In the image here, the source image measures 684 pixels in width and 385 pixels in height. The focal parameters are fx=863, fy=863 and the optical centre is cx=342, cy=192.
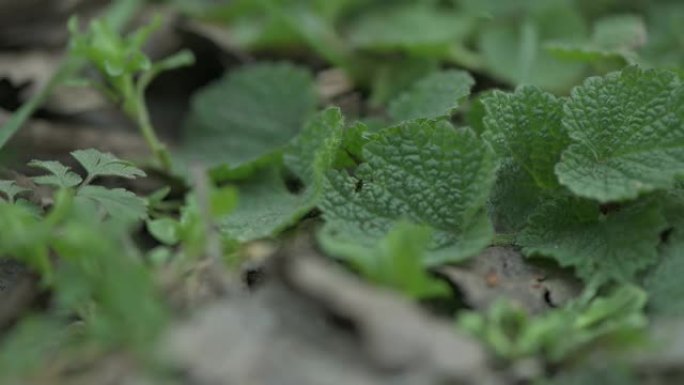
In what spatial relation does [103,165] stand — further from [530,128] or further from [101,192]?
[530,128]

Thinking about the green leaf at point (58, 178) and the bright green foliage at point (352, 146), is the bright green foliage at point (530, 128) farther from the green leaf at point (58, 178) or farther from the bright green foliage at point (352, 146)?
the green leaf at point (58, 178)

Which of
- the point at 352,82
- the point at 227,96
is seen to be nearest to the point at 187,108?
the point at 227,96

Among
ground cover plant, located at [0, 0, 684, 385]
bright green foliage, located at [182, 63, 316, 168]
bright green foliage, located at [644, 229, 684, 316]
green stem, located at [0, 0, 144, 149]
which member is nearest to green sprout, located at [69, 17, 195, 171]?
ground cover plant, located at [0, 0, 684, 385]

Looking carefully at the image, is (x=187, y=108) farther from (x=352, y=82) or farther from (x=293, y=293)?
(x=293, y=293)

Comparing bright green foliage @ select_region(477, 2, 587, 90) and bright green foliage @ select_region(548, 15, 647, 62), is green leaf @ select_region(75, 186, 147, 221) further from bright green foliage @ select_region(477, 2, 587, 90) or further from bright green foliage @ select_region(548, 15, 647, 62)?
bright green foliage @ select_region(477, 2, 587, 90)

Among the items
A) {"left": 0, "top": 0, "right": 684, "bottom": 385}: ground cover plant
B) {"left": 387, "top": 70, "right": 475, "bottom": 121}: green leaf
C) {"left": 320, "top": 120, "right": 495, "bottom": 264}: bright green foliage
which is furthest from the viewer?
{"left": 387, "top": 70, "right": 475, "bottom": 121}: green leaf
